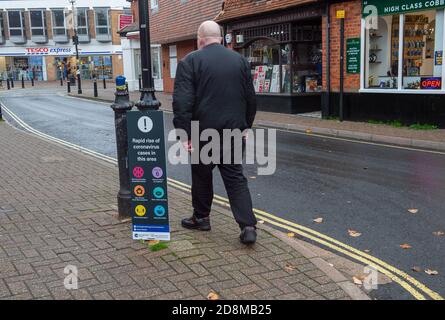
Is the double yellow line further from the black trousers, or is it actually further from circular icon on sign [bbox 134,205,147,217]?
circular icon on sign [bbox 134,205,147,217]

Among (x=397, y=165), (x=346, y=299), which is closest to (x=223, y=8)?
(x=397, y=165)

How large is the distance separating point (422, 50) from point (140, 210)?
34.8 ft

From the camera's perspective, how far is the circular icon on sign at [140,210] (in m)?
4.77

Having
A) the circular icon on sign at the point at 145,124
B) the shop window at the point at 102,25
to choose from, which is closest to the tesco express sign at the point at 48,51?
the shop window at the point at 102,25

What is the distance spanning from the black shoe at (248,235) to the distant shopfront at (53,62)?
53396mm

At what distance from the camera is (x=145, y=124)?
462 cm

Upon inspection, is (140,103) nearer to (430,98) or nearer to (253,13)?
(430,98)

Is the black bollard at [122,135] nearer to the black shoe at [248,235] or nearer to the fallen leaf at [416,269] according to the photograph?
the black shoe at [248,235]

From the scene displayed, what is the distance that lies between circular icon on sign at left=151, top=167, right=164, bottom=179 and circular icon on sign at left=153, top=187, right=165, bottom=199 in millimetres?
112

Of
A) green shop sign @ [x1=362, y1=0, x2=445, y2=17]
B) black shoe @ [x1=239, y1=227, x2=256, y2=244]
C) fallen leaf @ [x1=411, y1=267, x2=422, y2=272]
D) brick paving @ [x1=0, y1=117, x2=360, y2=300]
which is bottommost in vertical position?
fallen leaf @ [x1=411, y1=267, x2=422, y2=272]

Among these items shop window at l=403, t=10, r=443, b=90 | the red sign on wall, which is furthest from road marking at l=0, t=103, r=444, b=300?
the red sign on wall

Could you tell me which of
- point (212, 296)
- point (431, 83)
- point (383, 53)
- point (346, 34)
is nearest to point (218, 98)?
point (212, 296)

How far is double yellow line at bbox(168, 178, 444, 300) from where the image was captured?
4055 millimetres

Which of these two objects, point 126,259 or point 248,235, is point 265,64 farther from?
point 126,259
